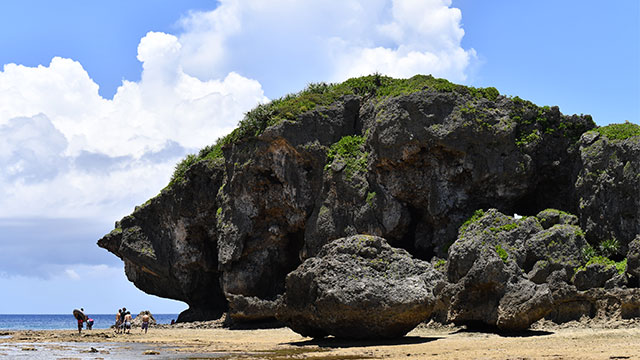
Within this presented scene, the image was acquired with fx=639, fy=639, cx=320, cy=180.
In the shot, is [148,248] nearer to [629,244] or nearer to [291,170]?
[291,170]

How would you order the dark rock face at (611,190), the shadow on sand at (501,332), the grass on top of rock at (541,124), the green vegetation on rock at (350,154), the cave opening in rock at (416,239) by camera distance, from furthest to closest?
1. the green vegetation on rock at (350,154)
2. the cave opening in rock at (416,239)
3. the grass on top of rock at (541,124)
4. the dark rock face at (611,190)
5. the shadow on sand at (501,332)

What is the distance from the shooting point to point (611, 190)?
2836 cm

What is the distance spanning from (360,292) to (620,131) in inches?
653

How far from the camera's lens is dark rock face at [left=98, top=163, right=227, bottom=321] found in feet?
147

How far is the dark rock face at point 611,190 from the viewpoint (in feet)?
90.4

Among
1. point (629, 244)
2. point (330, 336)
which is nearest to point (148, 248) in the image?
point (330, 336)

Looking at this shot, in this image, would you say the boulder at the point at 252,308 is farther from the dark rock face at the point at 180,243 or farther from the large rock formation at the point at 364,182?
the dark rock face at the point at 180,243

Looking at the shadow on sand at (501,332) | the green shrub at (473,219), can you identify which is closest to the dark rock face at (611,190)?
the green shrub at (473,219)

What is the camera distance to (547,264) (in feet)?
88.2

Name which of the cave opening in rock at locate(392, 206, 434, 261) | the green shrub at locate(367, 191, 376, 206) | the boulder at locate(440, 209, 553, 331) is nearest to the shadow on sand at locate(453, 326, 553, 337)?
the boulder at locate(440, 209, 553, 331)

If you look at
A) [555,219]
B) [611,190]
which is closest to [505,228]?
[555,219]

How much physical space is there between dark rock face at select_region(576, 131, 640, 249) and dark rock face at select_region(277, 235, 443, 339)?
1114 cm

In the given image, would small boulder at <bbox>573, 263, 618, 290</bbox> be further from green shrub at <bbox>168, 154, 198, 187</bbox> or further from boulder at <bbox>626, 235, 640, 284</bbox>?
green shrub at <bbox>168, 154, 198, 187</bbox>

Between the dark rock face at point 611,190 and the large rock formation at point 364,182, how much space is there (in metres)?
0.06
